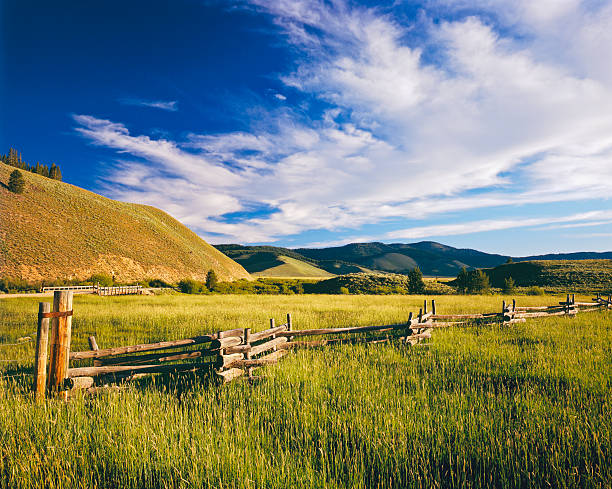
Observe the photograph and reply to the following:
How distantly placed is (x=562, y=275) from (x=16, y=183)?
11825 centimetres

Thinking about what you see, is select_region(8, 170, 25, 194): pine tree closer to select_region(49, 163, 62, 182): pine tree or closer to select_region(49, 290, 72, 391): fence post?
select_region(49, 163, 62, 182): pine tree

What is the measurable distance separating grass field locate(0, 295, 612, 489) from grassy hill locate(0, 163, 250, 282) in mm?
55888

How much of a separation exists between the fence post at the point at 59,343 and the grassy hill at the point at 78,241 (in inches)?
2135

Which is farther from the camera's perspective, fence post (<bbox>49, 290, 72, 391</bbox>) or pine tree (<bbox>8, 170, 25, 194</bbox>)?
pine tree (<bbox>8, 170, 25, 194</bbox>)

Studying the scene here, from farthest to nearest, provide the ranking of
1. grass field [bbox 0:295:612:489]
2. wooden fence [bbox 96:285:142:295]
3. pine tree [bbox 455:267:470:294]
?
pine tree [bbox 455:267:470:294]
wooden fence [bbox 96:285:142:295]
grass field [bbox 0:295:612:489]

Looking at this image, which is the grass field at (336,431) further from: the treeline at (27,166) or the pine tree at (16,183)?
the treeline at (27,166)

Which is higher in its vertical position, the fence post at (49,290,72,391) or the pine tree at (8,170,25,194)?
the pine tree at (8,170,25,194)

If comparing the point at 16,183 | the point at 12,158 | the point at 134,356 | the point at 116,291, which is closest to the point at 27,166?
the point at 12,158

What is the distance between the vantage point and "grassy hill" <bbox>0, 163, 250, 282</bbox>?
164 feet

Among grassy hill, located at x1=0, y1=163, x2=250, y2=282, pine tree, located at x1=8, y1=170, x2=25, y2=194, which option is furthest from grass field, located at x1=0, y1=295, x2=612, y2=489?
pine tree, located at x1=8, y1=170, x2=25, y2=194

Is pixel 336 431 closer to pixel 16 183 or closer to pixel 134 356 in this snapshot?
pixel 134 356

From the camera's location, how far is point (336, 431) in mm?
3836

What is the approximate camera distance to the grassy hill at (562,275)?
53.9 m

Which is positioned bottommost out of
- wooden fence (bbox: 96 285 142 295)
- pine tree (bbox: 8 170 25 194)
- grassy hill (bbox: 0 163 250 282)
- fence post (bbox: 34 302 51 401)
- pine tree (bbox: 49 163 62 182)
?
wooden fence (bbox: 96 285 142 295)
